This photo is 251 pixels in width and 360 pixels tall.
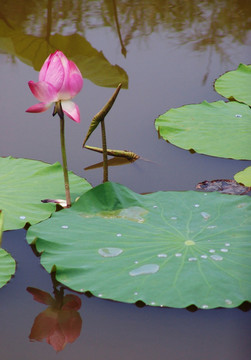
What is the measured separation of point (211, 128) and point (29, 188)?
2.49 ft

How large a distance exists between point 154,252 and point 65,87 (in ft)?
1.69

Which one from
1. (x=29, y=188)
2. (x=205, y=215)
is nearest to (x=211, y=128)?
(x=205, y=215)

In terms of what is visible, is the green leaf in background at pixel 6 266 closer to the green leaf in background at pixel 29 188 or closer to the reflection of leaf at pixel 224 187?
the green leaf in background at pixel 29 188

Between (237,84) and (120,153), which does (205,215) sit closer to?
(120,153)

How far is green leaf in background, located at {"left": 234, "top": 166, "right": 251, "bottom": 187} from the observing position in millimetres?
1757

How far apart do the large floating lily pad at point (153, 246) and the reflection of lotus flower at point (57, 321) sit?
0.15 feet

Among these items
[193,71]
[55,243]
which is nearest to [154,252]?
[55,243]

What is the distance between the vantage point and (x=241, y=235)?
4.84 feet

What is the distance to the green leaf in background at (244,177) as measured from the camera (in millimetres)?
1757

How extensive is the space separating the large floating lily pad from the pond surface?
0.05 metres

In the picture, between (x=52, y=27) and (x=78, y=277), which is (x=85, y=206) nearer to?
(x=78, y=277)

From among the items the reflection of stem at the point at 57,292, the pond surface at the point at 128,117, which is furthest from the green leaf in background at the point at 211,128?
the reflection of stem at the point at 57,292

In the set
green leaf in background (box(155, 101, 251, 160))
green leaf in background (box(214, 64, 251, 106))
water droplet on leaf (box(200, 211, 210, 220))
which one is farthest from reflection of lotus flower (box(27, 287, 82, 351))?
green leaf in background (box(214, 64, 251, 106))

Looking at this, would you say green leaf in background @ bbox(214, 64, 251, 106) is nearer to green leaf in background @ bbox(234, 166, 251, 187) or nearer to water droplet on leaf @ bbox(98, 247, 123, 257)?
green leaf in background @ bbox(234, 166, 251, 187)
